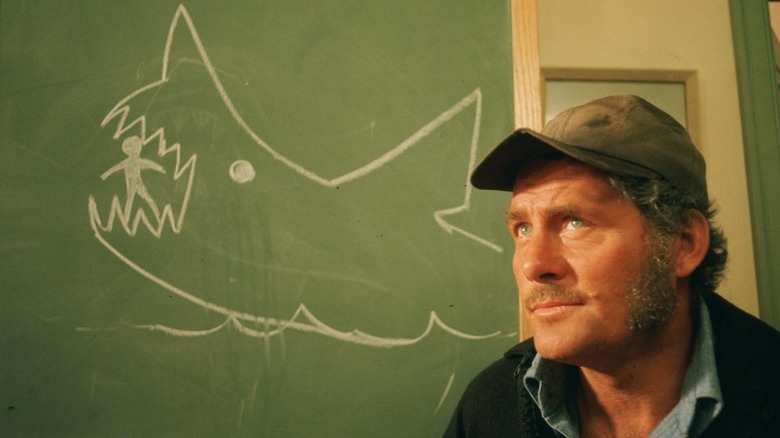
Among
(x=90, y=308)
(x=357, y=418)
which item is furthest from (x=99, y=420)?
(x=357, y=418)

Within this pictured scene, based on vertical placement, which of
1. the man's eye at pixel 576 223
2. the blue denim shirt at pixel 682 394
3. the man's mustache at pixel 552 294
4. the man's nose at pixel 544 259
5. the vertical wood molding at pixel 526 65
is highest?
the vertical wood molding at pixel 526 65

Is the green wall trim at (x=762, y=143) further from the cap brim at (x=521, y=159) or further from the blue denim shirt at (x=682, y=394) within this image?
the cap brim at (x=521, y=159)

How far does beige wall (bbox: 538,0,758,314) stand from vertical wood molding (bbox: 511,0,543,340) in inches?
27.8

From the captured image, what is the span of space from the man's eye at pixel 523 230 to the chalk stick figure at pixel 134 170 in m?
0.91

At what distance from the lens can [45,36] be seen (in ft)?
4.06

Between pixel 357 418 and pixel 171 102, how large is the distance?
964mm

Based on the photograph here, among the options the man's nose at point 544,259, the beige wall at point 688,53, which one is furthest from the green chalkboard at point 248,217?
the beige wall at point 688,53

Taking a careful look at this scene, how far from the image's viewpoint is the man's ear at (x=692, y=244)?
907 mm

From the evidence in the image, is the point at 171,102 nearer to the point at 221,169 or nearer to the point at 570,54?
the point at 221,169

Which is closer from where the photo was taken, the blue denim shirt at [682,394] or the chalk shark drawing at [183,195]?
the blue denim shirt at [682,394]

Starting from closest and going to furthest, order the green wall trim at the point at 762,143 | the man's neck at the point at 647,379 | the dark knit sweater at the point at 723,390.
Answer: the dark knit sweater at the point at 723,390
the man's neck at the point at 647,379
the green wall trim at the point at 762,143

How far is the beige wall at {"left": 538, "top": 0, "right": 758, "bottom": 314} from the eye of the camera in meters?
1.73

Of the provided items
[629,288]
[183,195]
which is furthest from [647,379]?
[183,195]

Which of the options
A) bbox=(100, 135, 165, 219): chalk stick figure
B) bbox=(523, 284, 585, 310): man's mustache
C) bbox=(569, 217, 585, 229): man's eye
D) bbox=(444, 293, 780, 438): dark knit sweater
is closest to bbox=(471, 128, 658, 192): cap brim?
bbox=(569, 217, 585, 229): man's eye
